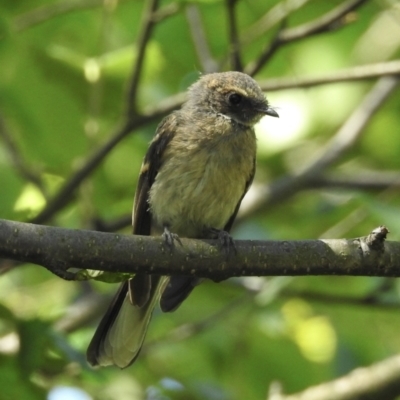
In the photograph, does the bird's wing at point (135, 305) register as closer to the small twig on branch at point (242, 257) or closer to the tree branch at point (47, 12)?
the tree branch at point (47, 12)

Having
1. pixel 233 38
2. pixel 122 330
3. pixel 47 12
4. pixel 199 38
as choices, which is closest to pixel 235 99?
pixel 199 38

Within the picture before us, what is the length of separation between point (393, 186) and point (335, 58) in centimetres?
106

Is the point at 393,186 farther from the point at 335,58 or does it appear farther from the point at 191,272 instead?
the point at 191,272

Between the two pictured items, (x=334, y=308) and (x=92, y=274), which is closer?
(x=92, y=274)

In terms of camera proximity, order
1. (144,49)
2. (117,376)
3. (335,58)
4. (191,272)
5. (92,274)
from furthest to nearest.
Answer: (335,58) → (117,376) → (144,49) → (191,272) → (92,274)


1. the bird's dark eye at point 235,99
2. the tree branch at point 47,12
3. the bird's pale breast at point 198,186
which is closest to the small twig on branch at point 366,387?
the bird's pale breast at point 198,186

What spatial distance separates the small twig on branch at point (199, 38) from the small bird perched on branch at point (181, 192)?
0.56ft

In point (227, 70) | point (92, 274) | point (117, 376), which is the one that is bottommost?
point (92, 274)

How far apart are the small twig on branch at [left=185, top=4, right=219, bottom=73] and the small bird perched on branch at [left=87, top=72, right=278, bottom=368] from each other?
6.7 inches

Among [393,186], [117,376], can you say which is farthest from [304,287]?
[117,376]

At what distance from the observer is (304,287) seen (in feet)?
21.2

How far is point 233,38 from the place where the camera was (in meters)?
5.49

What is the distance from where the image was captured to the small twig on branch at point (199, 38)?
618 cm

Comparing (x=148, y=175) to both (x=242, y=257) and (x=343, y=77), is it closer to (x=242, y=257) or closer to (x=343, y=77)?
(x=343, y=77)
